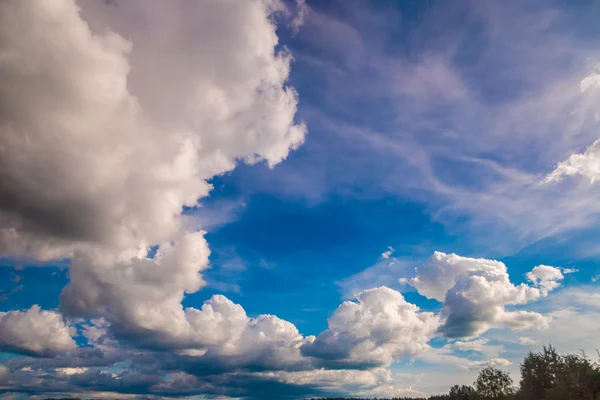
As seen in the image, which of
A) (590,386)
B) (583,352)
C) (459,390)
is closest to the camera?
(590,386)

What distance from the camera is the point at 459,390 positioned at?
17300 cm

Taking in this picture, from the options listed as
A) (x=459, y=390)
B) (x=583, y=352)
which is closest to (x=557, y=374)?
(x=583, y=352)

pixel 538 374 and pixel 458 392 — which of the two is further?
pixel 458 392

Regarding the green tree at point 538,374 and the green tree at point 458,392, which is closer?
the green tree at point 538,374

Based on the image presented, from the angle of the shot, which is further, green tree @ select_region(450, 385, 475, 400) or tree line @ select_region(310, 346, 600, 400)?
green tree @ select_region(450, 385, 475, 400)

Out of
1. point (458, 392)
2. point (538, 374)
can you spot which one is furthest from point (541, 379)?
point (458, 392)

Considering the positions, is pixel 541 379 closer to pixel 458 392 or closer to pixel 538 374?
A: pixel 538 374

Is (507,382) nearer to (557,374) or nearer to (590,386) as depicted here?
(557,374)

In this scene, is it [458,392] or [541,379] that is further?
[458,392]

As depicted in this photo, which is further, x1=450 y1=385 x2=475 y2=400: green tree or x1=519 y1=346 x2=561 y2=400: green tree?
x1=450 y1=385 x2=475 y2=400: green tree

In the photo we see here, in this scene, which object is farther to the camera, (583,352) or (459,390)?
(459,390)

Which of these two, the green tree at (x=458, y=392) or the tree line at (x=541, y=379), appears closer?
the tree line at (x=541, y=379)

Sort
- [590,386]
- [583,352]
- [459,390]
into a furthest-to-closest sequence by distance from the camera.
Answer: [459,390]
[583,352]
[590,386]

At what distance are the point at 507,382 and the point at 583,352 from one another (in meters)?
26.2
